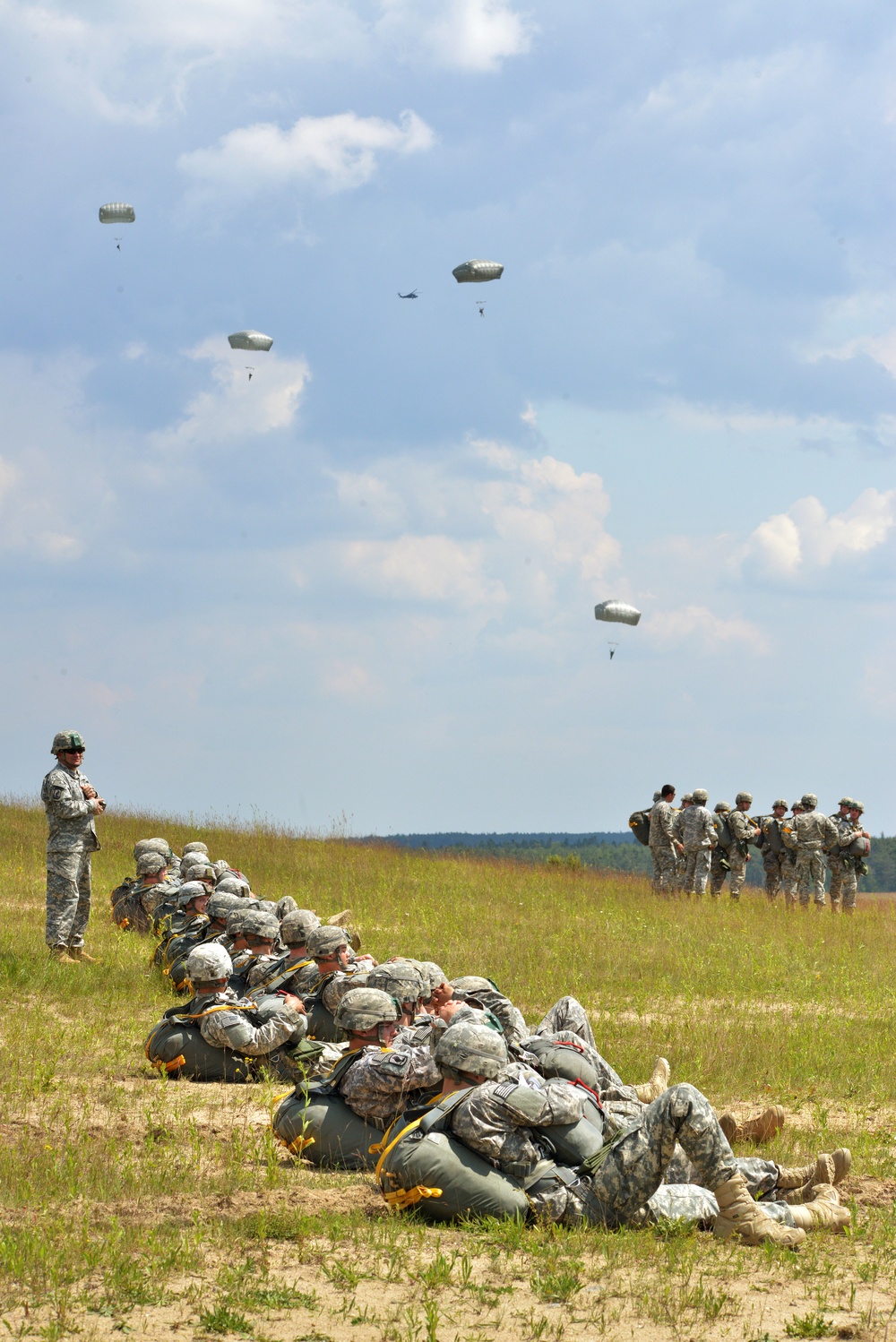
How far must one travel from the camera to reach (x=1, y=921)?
49.5 feet

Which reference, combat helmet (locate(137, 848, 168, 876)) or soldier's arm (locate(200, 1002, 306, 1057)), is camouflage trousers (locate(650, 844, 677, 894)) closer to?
combat helmet (locate(137, 848, 168, 876))

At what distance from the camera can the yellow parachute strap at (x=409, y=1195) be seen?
5879 millimetres

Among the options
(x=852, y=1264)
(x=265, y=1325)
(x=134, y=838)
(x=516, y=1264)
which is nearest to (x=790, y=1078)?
(x=852, y=1264)

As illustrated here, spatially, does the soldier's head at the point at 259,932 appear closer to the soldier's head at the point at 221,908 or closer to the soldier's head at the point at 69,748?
the soldier's head at the point at 221,908

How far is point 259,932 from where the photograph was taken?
1016 centimetres

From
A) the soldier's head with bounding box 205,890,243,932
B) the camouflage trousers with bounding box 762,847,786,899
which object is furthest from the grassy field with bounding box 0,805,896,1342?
the camouflage trousers with bounding box 762,847,786,899

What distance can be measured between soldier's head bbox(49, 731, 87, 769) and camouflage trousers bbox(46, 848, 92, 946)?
0.93 m

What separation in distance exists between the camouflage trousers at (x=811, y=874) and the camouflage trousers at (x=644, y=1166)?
16858 mm

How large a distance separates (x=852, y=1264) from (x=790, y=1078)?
13.6 ft

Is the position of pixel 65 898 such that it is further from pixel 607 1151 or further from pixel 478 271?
pixel 478 271

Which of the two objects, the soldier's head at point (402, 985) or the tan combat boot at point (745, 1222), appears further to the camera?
the soldier's head at point (402, 985)

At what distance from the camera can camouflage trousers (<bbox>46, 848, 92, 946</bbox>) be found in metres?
12.8

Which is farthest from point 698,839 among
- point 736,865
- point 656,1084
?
point 656,1084

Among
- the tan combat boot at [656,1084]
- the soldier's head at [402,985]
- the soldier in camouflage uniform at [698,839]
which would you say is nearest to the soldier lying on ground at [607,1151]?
the soldier's head at [402,985]
